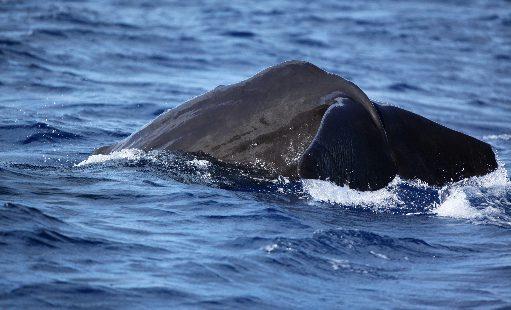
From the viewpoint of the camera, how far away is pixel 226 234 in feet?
23.4

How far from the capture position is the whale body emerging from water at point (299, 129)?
7.93 metres

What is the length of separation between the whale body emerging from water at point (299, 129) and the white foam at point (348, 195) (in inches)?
7.2

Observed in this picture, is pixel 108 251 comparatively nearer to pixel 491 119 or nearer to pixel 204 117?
pixel 204 117

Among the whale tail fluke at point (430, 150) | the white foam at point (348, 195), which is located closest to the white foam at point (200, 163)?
the white foam at point (348, 195)

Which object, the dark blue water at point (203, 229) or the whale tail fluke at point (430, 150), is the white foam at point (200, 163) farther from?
the whale tail fluke at point (430, 150)

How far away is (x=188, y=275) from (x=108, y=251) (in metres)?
0.57

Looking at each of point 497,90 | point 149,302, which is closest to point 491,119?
point 497,90

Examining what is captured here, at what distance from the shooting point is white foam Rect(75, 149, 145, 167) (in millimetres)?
8664

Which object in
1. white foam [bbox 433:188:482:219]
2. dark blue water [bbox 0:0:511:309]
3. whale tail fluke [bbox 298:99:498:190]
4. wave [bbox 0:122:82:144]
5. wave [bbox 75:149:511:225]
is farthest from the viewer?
wave [bbox 0:122:82:144]

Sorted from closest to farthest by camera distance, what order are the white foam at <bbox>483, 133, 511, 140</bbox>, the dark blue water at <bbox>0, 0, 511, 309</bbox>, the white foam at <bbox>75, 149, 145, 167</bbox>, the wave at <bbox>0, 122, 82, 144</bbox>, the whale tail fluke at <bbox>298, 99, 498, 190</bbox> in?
the dark blue water at <bbox>0, 0, 511, 309</bbox>
the whale tail fluke at <bbox>298, 99, 498, 190</bbox>
the white foam at <bbox>75, 149, 145, 167</bbox>
the wave at <bbox>0, 122, 82, 144</bbox>
the white foam at <bbox>483, 133, 511, 140</bbox>

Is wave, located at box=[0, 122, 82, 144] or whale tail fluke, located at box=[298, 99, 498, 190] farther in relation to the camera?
wave, located at box=[0, 122, 82, 144]

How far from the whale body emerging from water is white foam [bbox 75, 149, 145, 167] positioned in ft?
0.98

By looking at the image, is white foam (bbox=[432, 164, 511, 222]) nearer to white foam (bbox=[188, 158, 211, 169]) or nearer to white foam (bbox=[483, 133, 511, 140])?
white foam (bbox=[188, 158, 211, 169])

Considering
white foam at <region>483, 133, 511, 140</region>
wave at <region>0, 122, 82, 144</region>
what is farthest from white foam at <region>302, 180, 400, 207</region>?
white foam at <region>483, 133, 511, 140</region>
